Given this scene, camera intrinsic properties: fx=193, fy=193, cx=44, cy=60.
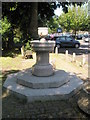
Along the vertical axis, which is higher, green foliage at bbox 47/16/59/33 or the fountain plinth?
green foliage at bbox 47/16/59/33

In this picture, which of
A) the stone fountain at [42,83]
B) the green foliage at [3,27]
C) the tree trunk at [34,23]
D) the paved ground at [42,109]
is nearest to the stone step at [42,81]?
the stone fountain at [42,83]

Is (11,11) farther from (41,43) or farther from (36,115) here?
(36,115)

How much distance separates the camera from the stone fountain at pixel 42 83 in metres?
6.00

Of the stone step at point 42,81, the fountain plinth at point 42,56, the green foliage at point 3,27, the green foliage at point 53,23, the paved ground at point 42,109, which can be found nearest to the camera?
the paved ground at point 42,109

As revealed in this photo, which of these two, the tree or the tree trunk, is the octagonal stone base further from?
the tree

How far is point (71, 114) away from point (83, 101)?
2.00ft

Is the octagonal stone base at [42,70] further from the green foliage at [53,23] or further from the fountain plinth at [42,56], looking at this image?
the green foliage at [53,23]

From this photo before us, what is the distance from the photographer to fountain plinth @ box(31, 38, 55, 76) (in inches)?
278

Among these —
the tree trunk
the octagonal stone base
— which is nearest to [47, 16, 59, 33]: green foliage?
the tree trunk

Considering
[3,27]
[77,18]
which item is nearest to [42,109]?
[3,27]

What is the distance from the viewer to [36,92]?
6152 mm

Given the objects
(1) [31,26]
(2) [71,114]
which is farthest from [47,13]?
(2) [71,114]

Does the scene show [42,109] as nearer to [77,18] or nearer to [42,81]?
[42,81]

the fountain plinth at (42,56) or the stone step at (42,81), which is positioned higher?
the fountain plinth at (42,56)
